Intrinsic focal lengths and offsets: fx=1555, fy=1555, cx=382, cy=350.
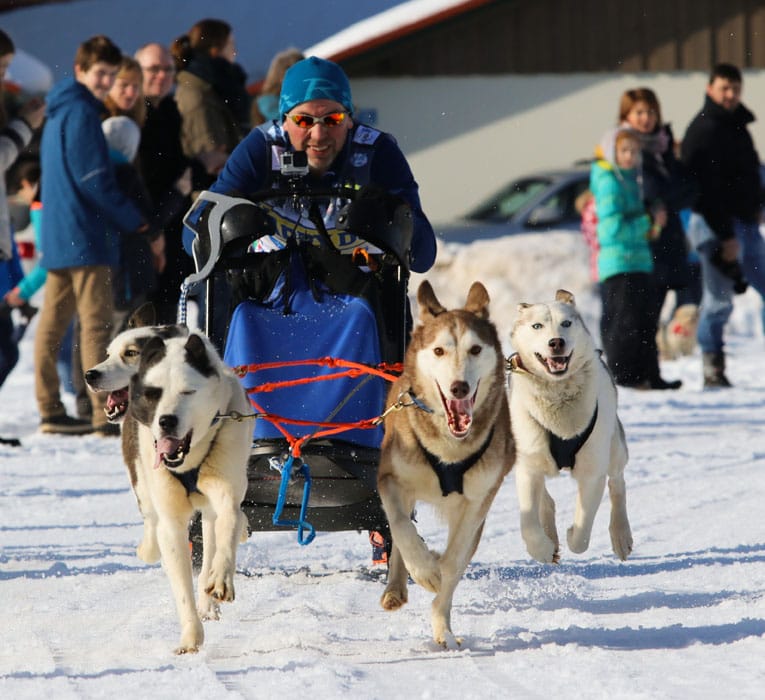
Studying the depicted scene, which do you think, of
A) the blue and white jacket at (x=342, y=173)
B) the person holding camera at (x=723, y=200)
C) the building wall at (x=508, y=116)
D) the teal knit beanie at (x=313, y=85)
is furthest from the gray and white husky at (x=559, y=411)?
the building wall at (x=508, y=116)

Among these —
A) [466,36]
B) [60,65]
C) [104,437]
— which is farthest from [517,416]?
[60,65]

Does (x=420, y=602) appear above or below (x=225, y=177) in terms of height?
below

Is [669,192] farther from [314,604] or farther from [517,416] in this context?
[314,604]

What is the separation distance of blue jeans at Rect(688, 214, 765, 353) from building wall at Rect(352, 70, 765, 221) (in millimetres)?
9337

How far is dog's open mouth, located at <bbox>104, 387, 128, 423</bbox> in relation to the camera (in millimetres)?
4074

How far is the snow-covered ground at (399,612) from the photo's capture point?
342 cm

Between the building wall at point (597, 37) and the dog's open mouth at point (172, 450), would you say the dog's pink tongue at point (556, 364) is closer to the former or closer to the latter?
the dog's open mouth at point (172, 450)

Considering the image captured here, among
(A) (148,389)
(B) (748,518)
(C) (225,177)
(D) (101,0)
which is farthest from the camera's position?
(D) (101,0)

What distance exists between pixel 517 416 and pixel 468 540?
A: 2.98ft

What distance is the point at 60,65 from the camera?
20.7 m

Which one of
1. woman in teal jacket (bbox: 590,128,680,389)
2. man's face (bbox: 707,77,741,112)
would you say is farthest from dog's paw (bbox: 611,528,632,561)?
man's face (bbox: 707,77,741,112)

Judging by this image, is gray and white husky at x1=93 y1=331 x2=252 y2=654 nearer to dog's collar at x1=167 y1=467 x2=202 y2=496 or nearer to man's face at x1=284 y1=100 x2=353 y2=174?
dog's collar at x1=167 y1=467 x2=202 y2=496

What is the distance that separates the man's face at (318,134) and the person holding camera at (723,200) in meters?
5.25

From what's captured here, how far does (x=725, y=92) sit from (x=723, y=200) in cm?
66
